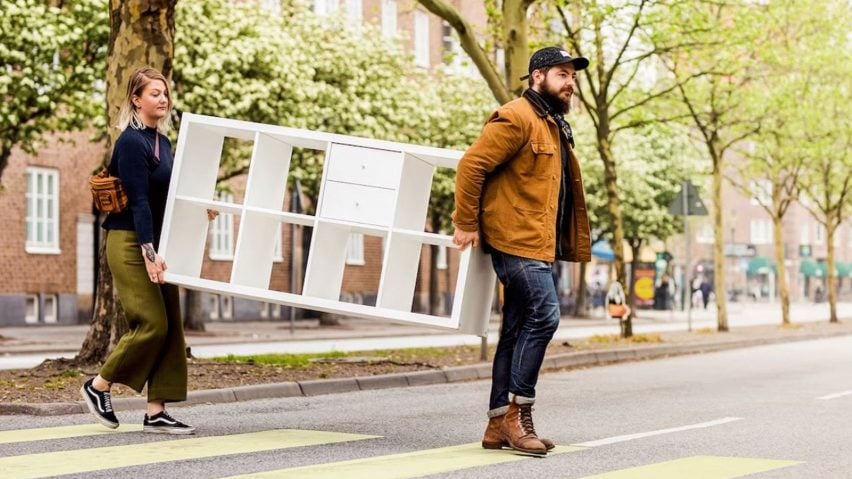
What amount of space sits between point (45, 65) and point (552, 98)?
1843cm

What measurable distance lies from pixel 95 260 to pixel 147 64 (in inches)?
868

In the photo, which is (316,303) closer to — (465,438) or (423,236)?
(423,236)

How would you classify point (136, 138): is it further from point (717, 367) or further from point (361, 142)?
point (717, 367)

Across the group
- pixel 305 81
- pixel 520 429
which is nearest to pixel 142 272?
pixel 520 429

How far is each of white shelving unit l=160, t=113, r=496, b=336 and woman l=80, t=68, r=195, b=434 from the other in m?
0.18

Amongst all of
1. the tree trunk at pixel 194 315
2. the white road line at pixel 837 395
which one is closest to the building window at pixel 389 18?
the tree trunk at pixel 194 315

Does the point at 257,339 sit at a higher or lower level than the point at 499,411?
lower

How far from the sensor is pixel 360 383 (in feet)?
43.5

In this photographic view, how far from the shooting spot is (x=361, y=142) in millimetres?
8508

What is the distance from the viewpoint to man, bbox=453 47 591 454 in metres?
7.44

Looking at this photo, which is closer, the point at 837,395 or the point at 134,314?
the point at 134,314

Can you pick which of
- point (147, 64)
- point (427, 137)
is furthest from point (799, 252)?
Result: point (147, 64)

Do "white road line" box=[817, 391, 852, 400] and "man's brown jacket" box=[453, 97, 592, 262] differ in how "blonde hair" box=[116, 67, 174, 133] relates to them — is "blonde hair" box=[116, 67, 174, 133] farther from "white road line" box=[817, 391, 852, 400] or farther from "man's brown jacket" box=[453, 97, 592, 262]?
"white road line" box=[817, 391, 852, 400]

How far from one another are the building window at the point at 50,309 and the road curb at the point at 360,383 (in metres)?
16.8
